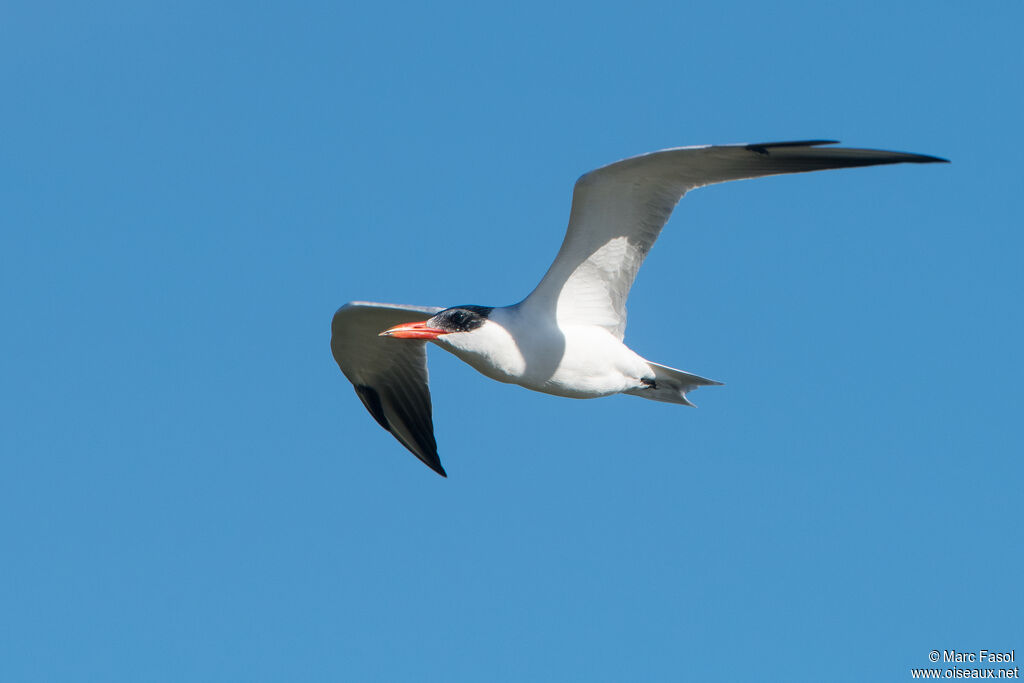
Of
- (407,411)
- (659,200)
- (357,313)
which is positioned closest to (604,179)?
(659,200)

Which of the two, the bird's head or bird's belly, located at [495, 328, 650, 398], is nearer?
the bird's head

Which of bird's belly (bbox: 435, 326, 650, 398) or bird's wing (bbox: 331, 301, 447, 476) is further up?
bird's wing (bbox: 331, 301, 447, 476)

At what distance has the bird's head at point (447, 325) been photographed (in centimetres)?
957

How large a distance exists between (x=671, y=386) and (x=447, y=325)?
2.60m

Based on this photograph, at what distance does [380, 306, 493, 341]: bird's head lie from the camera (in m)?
9.57

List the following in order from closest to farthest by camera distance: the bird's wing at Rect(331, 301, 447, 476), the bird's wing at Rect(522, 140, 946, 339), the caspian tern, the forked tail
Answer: the bird's wing at Rect(522, 140, 946, 339) → the caspian tern → the forked tail → the bird's wing at Rect(331, 301, 447, 476)

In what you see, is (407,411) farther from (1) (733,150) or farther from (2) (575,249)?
(1) (733,150)

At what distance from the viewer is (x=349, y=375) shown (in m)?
13.2

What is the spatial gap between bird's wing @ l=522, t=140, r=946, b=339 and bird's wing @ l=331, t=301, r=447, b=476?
9.93 ft

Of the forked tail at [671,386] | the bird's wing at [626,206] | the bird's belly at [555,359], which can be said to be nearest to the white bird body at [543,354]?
the bird's belly at [555,359]

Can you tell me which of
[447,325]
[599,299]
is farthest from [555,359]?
[447,325]

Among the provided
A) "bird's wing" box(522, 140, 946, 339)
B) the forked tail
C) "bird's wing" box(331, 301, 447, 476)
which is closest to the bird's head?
"bird's wing" box(522, 140, 946, 339)

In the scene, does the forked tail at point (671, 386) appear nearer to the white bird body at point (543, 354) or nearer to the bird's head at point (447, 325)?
the white bird body at point (543, 354)

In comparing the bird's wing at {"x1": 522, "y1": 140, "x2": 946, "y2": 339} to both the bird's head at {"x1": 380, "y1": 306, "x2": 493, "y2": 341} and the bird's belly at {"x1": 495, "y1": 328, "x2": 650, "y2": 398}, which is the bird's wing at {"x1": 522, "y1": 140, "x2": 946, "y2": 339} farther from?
the bird's head at {"x1": 380, "y1": 306, "x2": 493, "y2": 341}
